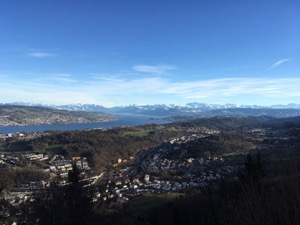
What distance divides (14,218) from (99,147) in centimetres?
5186

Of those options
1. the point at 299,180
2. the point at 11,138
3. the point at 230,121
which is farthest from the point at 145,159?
the point at 230,121

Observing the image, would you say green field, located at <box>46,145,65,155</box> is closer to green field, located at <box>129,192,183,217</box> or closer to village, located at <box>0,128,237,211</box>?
village, located at <box>0,128,237,211</box>

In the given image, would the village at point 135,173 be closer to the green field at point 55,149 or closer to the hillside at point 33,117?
the green field at point 55,149

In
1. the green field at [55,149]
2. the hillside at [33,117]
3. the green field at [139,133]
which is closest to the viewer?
the green field at [55,149]

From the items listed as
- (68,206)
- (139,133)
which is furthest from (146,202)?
(139,133)

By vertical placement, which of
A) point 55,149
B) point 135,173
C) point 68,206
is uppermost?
point 68,206

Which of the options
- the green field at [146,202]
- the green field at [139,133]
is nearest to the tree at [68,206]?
the green field at [146,202]

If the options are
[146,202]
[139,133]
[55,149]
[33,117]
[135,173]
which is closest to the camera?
[146,202]

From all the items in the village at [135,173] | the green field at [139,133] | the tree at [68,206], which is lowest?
the village at [135,173]

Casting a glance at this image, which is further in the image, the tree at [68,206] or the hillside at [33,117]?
the hillside at [33,117]

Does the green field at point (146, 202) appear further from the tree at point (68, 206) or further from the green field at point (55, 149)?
the green field at point (55, 149)

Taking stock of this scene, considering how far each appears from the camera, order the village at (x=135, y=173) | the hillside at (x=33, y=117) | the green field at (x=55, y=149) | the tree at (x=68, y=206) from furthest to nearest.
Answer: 1. the hillside at (x=33, y=117)
2. the green field at (x=55, y=149)
3. the village at (x=135, y=173)
4. the tree at (x=68, y=206)

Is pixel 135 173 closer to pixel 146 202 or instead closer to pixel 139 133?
pixel 146 202

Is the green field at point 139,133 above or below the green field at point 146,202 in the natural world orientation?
above
